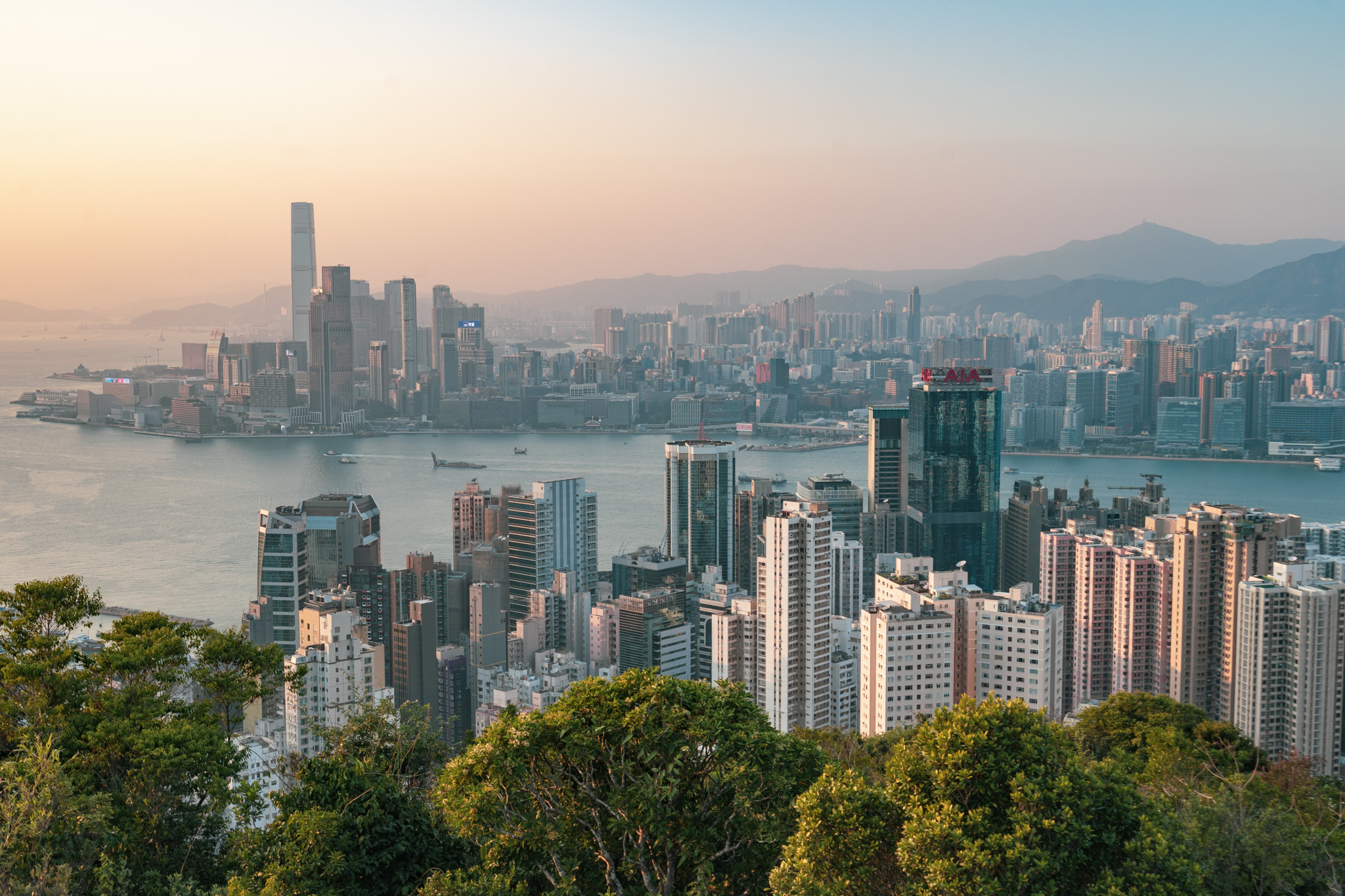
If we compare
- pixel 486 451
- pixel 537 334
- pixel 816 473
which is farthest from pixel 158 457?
pixel 537 334

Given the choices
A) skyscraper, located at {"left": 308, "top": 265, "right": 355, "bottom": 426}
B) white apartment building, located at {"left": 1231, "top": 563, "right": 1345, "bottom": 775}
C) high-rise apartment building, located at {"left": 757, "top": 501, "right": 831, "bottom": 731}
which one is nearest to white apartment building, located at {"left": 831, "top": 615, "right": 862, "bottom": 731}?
high-rise apartment building, located at {"left": 757, "top": 501, "right": 831, "bottom": 731}

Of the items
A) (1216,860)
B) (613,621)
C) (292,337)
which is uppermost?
(292,337)

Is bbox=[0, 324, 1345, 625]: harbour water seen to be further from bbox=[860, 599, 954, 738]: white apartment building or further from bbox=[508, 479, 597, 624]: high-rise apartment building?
bbox=[860, 599, 954, 738]: white apartment building

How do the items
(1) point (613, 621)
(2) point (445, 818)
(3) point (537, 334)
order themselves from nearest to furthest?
(2) point (445, 818), (1) point (613, 621), (3) point (537, 334)

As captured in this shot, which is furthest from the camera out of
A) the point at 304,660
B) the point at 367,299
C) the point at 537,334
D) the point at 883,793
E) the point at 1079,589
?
the point at 537,334

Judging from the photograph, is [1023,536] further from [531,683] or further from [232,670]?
[232,670]

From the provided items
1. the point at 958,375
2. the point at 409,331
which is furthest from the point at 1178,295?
the point at 958,375

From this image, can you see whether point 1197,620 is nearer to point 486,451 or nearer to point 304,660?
point 304,660
